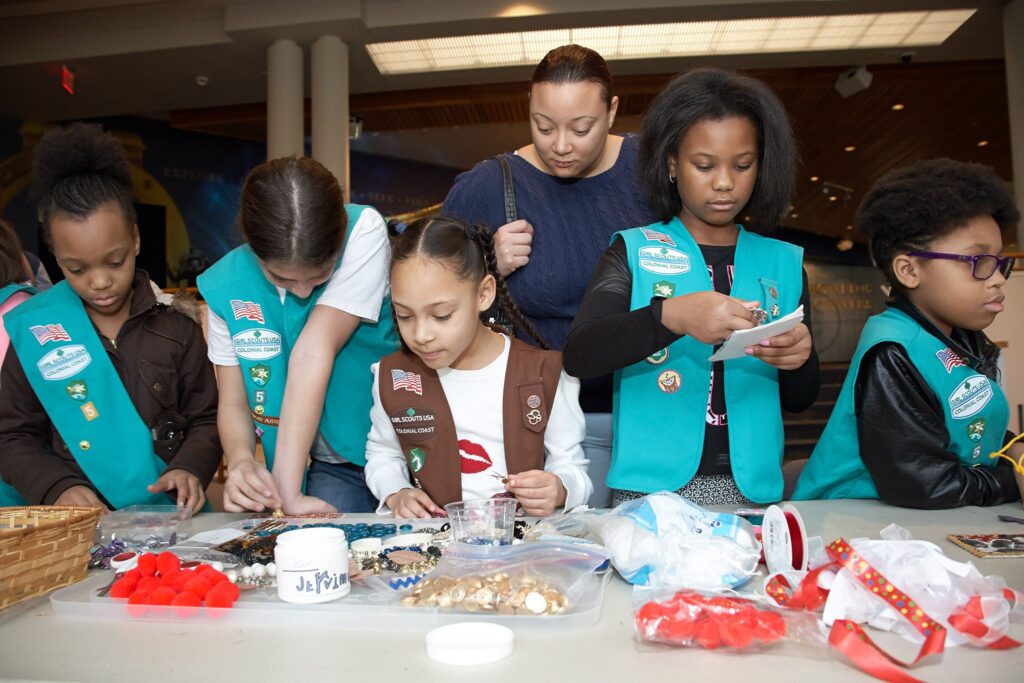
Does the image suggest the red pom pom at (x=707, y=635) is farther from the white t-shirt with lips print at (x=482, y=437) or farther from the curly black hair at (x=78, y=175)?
the curly black hair at (x=78, y=175)

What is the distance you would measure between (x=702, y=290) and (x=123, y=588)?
1.16 meters

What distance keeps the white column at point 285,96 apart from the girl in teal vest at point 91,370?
15.3 feet

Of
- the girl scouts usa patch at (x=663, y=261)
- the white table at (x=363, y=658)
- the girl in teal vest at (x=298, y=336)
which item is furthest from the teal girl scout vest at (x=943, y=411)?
the girl in teal vest at (x=298, y=336)

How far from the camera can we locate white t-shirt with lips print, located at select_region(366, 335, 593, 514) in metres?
1.68

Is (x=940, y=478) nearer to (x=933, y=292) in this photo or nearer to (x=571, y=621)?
(x=933, y=292)

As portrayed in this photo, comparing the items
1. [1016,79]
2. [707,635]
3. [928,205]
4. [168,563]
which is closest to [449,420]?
[168,563]

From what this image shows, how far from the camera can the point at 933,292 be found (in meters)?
1.67

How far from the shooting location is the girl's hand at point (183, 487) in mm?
1712

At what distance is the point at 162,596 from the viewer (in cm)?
100

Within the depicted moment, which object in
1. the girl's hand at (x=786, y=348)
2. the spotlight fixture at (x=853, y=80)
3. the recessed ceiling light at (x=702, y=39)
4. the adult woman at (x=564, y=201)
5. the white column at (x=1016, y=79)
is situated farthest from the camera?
the spotlight fixture at (x=853, y=80)

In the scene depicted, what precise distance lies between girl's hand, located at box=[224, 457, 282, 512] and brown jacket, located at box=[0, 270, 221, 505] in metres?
0.25

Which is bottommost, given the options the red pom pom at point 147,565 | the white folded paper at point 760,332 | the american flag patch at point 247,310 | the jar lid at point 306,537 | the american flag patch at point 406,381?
the red pom pom at point 147,565

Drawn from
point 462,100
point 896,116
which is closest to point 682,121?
point 462,100

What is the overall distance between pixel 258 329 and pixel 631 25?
5077mm
